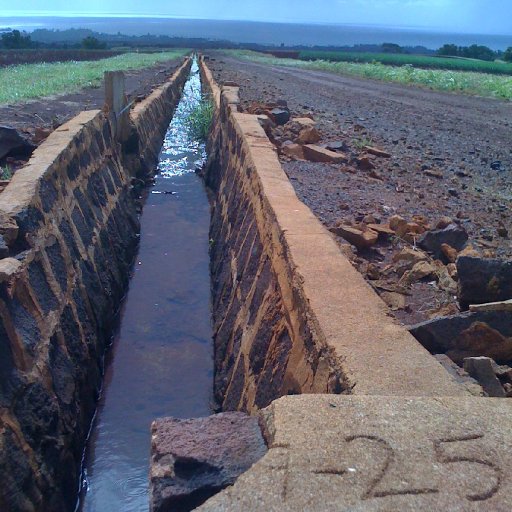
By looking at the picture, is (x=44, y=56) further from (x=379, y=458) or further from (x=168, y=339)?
(x=379, y=458)

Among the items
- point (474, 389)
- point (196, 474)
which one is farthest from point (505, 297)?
point (196, 474)

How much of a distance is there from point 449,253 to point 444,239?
0.24m

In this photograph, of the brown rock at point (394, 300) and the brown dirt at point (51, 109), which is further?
the brown dirt at point (51, 109)

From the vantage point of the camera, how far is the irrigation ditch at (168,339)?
2.56 meters

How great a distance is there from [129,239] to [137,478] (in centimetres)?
439

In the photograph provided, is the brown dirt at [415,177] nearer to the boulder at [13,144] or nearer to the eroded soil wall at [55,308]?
the eroded soil wall at [55,308]

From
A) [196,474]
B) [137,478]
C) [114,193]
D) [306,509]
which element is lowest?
[137,478]

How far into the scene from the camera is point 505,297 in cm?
386

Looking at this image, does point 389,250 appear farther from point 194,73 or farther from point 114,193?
point 194,73

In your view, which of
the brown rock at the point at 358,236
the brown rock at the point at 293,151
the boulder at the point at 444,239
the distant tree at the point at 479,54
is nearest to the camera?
the boulder at the point at 444,239

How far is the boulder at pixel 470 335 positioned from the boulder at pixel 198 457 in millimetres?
1366

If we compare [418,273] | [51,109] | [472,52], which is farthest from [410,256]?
[472,52]

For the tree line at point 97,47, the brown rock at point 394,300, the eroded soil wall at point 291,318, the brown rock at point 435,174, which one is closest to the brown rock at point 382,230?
the eroded soil wall at point 291,318

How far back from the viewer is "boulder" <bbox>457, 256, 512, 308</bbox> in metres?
3.88
